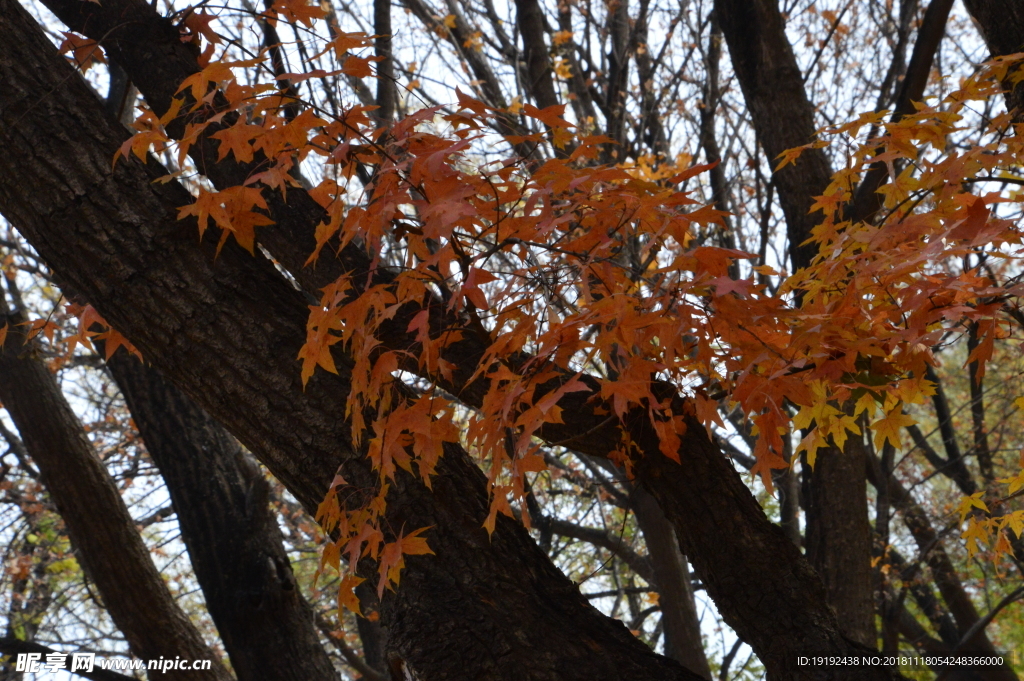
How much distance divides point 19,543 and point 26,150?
593 cm

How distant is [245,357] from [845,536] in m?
2.62

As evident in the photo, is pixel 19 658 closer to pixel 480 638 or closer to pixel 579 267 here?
pixel 480 638

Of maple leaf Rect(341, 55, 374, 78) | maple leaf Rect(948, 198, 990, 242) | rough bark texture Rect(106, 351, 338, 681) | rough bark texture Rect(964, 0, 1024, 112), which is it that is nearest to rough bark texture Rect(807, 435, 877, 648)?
rough bark texture Rect(964, 0, 1024, 112)

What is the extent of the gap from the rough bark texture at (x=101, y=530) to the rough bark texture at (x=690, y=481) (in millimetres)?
1346

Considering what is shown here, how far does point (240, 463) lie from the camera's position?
140 inches

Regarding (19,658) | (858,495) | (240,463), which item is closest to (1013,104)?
(858,495)

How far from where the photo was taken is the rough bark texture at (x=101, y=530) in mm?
3135

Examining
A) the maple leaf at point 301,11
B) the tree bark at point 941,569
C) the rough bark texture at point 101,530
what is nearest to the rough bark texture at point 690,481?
the maple leaf at point 301,11

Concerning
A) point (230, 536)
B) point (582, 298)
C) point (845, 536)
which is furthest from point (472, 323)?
point (845, 536)

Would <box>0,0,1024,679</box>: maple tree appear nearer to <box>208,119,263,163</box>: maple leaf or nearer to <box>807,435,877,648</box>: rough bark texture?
<box>208,119,263,163</box>: maple leaf

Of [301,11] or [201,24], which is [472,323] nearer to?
[301,11]

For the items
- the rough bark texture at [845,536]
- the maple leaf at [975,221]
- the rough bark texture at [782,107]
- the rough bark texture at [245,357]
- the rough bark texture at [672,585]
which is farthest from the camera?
the rough bark texture at [672,585]

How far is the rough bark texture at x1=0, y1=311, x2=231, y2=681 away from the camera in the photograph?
3.13 meters

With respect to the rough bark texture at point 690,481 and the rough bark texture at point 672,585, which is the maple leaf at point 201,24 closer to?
the rough bark texture at point 690,481
